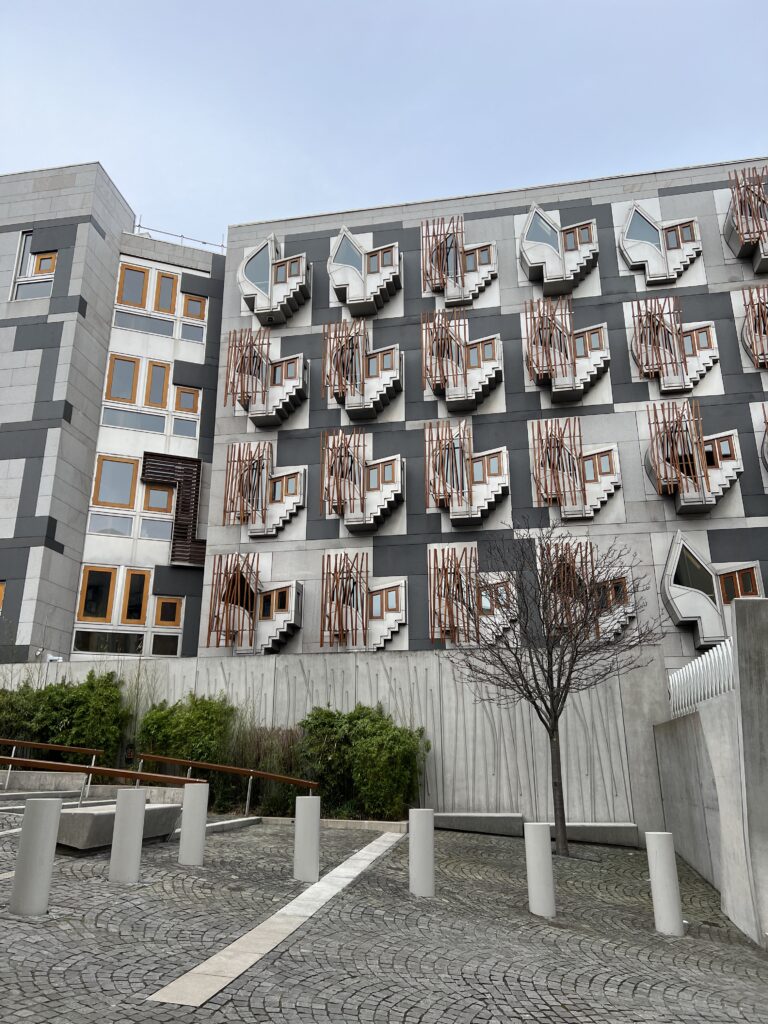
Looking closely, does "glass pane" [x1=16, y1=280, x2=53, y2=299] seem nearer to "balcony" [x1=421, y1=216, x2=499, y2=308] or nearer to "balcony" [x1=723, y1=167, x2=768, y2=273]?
"balcony" [x1=421, y1=216, x2=499, y2=308]

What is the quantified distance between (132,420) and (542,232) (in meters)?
15.8

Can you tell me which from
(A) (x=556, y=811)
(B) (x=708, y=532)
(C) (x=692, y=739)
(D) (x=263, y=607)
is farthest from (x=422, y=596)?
(C) (x=692, y=739)

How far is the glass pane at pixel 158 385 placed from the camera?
28.6 metres

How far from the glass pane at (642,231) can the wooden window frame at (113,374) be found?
17.9 m

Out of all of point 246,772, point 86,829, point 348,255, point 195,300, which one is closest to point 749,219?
point 348,255

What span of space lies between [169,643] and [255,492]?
601 cm

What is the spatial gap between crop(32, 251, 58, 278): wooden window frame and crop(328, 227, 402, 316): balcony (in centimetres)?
998

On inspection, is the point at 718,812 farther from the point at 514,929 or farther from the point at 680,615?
the point at 680,615

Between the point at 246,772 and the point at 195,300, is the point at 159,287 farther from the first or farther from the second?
the point at 246,772

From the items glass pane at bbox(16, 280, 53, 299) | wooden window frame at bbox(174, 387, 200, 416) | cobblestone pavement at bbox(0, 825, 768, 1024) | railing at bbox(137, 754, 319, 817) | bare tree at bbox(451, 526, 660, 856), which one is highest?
glass pane at bbox(16, 280, 53, 299)

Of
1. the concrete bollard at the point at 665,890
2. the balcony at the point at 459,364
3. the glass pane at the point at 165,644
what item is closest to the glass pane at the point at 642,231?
the balcony at the point at 459,364

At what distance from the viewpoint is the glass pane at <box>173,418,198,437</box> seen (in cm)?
2853

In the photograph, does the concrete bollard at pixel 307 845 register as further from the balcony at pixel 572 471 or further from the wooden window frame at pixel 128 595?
the wooden window frame at pixel 128 595

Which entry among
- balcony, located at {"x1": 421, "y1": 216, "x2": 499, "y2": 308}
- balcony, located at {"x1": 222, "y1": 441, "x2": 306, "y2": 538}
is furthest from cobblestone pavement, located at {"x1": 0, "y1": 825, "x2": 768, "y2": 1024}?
balcony, located at {"x1": 421, "y1": 216, "x2": 499, "y2": 308}
